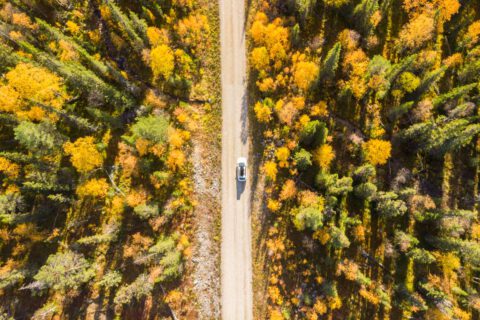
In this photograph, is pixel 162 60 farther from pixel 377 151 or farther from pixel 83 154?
pixel 377 151

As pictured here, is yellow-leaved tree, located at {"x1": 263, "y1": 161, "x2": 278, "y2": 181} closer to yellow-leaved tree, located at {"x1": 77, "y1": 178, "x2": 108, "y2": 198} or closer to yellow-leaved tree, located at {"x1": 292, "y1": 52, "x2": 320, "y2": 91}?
yellow-leaved tree, located at {"x1": 292, "y1": 52, "x2": 320, "y2": 91}

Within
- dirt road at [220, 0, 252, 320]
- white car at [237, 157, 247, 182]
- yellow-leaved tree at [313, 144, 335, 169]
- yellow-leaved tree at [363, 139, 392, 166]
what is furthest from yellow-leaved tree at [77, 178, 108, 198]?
yellow-leaved tree at [363, 139, 392, 166]

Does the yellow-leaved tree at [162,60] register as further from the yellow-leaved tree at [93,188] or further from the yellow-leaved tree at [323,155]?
the yellow-leaved tree at [323,155]

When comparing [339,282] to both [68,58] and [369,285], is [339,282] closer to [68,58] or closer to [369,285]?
[369,285]

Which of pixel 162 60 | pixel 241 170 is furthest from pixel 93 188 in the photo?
pixel 241 170

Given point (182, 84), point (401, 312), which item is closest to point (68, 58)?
point (182, 84)

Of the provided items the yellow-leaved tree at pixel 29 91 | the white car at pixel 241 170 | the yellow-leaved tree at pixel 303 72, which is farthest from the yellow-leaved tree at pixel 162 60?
the yellow-leaved tree at pixel 303 72
